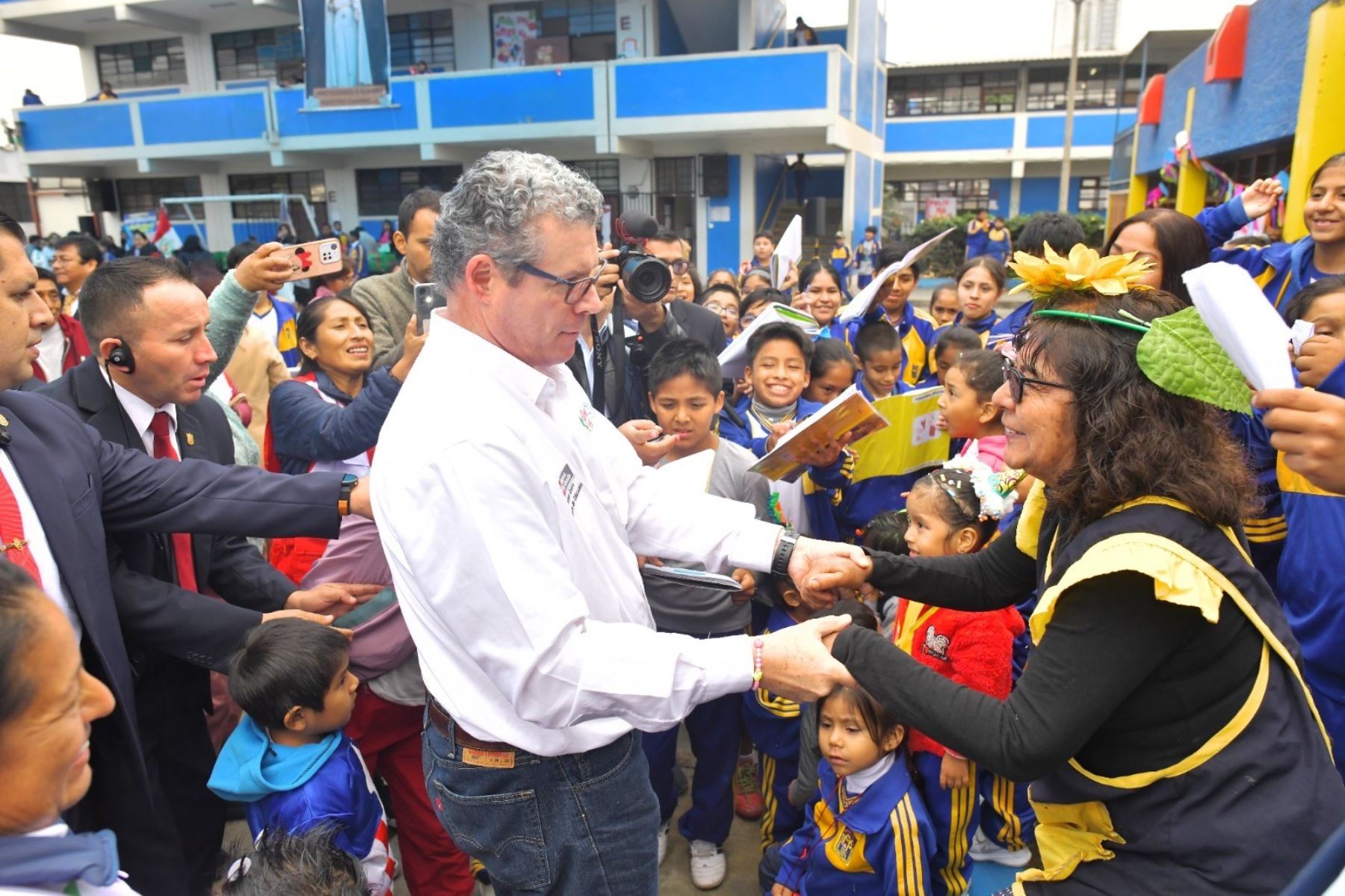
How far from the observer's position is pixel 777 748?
2.92 m

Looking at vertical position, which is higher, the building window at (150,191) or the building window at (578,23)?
the building window at (578,23)

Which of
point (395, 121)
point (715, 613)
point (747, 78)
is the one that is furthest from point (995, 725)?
point (395, 121)

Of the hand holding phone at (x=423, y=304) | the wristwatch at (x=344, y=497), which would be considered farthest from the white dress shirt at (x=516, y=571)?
the hand holding phone at (x=423, y=304)

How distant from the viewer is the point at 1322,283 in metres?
2.51

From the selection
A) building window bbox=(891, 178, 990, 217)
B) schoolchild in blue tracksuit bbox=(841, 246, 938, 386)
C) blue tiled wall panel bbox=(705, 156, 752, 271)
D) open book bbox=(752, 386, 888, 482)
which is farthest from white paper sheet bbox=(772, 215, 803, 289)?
building window bbox=(891, 178, 990, 217)

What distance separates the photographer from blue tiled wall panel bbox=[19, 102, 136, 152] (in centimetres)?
1952

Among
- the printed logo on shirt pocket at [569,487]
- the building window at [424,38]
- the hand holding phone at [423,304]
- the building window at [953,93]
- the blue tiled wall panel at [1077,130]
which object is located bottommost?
the printed logo on shirt pocket at [569,487]

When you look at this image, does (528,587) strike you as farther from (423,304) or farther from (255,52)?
(255,52)

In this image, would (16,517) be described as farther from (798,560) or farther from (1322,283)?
(1322,283)

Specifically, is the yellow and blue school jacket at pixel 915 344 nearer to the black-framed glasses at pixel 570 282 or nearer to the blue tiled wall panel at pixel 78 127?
the black-framed glasses at pixel 570 282

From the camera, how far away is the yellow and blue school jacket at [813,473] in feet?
10.4

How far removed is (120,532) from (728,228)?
55.1 ft

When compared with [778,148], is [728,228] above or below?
below

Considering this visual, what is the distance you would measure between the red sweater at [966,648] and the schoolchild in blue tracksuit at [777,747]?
520 mm
